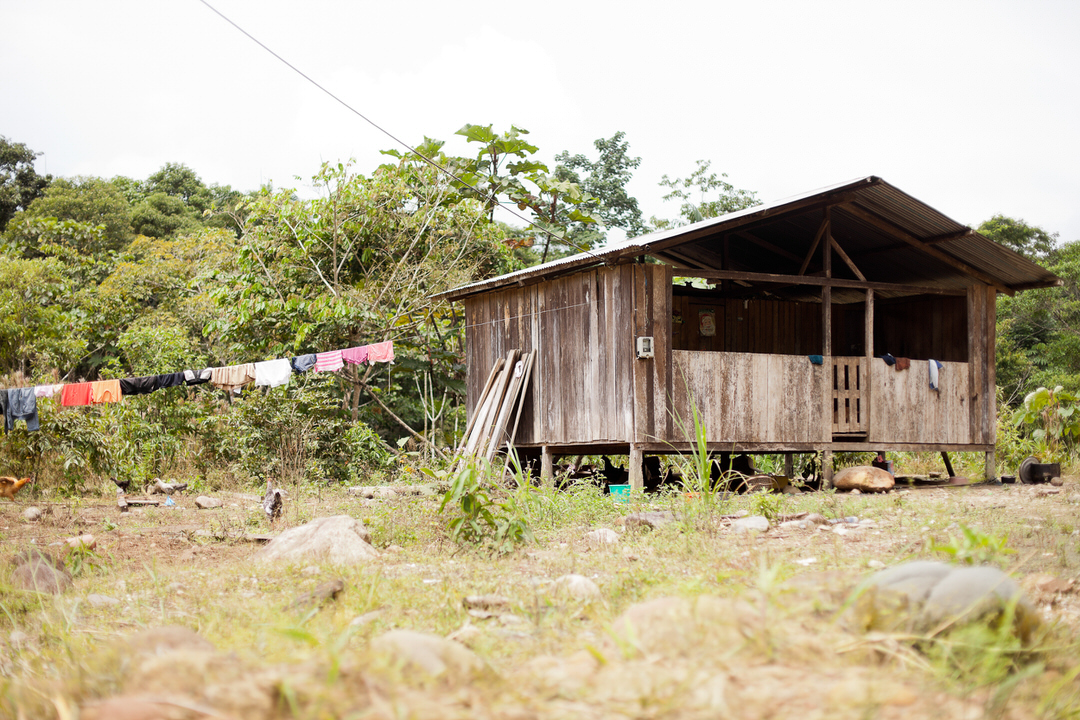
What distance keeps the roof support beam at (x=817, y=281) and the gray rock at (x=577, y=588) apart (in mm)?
6466

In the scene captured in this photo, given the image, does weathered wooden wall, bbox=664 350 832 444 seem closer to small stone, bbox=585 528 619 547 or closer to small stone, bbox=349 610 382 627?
small stone, bbox=585 528 619 547

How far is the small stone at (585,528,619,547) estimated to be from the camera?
20.4 ft

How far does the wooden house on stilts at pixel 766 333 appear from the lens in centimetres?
1045

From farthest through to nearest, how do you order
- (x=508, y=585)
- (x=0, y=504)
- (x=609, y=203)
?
(x=609, y=203), (x=0, y=504), (x=508, y=585)

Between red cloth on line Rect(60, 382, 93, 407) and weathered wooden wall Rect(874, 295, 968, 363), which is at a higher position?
weathered wooden wall Rect(874, 295, 968, 363)

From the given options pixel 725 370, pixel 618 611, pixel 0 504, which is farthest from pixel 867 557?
pixel 0 504

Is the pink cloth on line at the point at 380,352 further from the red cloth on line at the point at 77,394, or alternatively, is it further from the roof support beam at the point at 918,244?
the roof support beam at the point at 918,244

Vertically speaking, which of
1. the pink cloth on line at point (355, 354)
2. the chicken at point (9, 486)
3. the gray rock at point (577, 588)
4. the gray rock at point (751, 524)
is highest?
the pink cloth on line at point (355, 354)

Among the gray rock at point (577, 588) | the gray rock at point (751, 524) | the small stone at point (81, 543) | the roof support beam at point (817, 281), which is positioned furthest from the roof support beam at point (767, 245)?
the small stone at point (81, 543)

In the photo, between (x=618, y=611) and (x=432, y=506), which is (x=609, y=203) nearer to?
(x=432, y=506)

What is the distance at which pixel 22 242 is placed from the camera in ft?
77.1

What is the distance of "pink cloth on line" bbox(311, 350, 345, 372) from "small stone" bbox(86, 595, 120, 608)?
26.0ft

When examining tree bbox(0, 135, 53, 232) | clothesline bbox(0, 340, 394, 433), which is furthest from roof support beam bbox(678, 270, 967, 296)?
tree bbox(0, 135, 53, 232)

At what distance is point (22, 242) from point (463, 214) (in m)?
14.0
